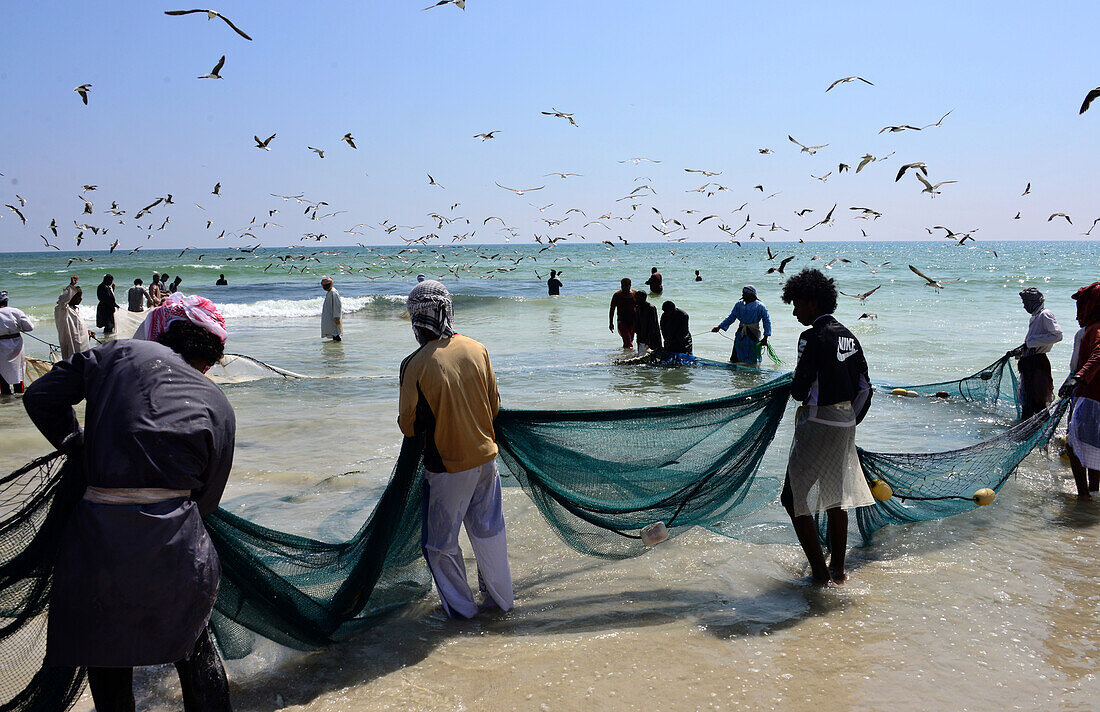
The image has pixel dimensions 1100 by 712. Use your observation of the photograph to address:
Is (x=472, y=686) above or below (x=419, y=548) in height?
below

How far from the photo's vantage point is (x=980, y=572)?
407 centimetres

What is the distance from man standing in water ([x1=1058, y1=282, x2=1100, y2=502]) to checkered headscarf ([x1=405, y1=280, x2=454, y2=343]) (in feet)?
14.2

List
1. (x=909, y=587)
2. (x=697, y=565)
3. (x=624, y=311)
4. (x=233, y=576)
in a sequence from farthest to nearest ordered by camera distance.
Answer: (x=624, y=311), (x=697, y=565), (x=909, y=587), (x=233, y=576)

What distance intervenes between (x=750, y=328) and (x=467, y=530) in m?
8.74

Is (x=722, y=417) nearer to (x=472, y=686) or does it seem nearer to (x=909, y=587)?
(x=909, y=587)

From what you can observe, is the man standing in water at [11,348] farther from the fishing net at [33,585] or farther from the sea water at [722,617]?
the fishing net at [33,585]

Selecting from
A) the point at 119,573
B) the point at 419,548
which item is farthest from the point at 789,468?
the point at 119,573

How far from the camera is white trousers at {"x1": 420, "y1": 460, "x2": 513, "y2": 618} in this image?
11.2ft

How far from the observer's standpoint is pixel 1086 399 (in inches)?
204

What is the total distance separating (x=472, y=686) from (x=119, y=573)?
1.44m

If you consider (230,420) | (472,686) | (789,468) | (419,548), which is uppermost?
(230,420)

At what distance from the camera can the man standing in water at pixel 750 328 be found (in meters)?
11.3

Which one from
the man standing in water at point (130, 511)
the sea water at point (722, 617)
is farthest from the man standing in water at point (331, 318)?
the man standing in water at point (130, 511)

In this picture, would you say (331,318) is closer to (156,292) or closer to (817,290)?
(156,292)
